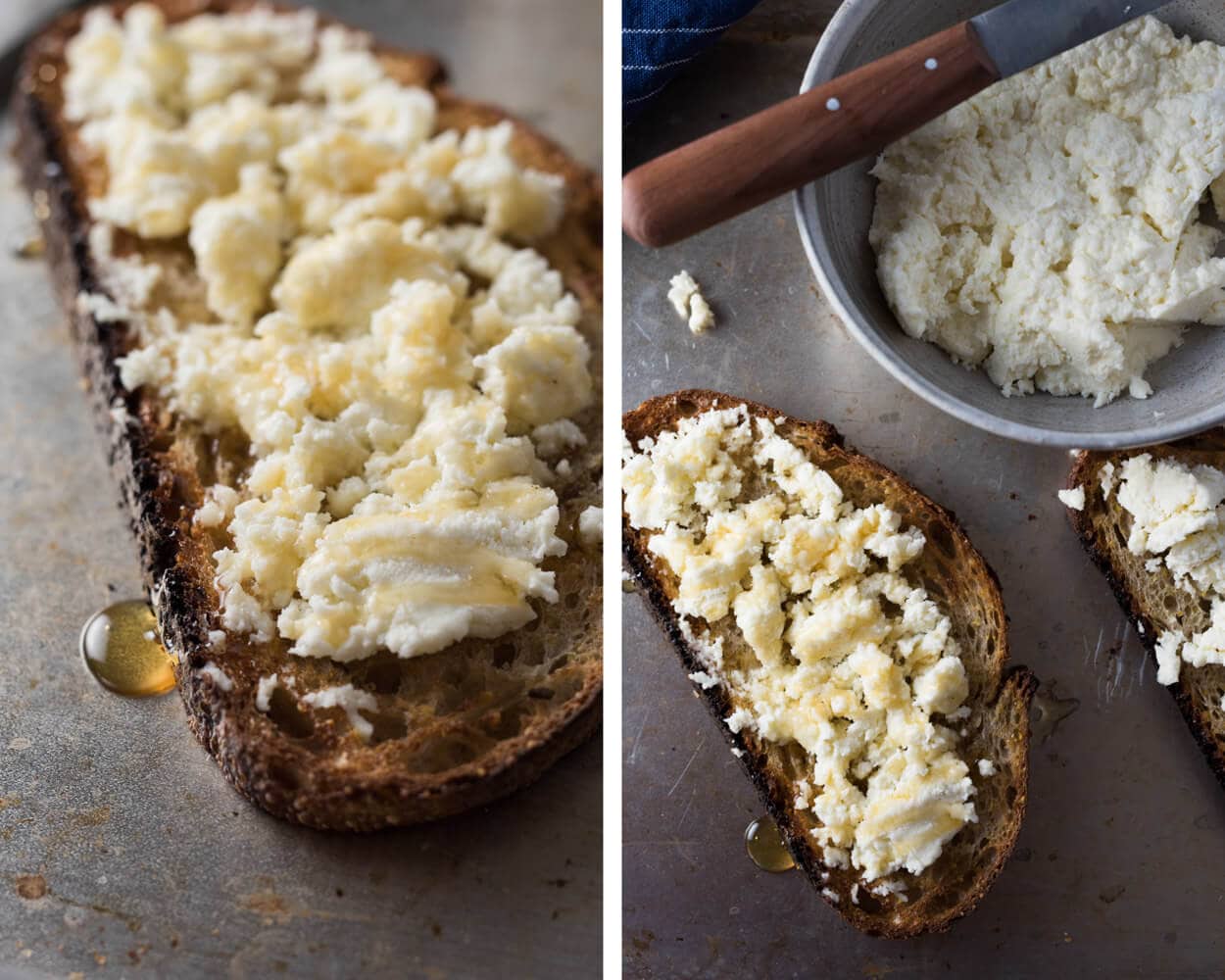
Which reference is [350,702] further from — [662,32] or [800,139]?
[662,32]

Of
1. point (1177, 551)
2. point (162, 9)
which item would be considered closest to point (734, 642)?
point (1177, 551)

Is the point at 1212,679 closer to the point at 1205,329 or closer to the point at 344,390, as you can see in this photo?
the point at 1205,329

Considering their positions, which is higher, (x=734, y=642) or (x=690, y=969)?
(x=734, y=642)

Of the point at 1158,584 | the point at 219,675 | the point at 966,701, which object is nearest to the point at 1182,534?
the point at 1158,584

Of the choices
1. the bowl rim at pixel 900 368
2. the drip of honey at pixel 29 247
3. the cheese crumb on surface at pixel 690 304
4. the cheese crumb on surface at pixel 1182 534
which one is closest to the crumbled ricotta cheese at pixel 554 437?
the cheese crumb on surface at pixel 690 304

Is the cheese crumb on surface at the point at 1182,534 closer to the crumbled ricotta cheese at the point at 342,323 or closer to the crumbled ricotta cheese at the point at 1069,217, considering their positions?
the crumbled ricotta cheese at the point at 1069,217

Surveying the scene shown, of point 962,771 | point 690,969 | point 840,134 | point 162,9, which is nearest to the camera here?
point 840,134

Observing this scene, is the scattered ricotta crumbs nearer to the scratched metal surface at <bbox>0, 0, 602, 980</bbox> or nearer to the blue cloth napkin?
the scratched metal surface at <bbox>0, 0, 602, 980</bbox>
